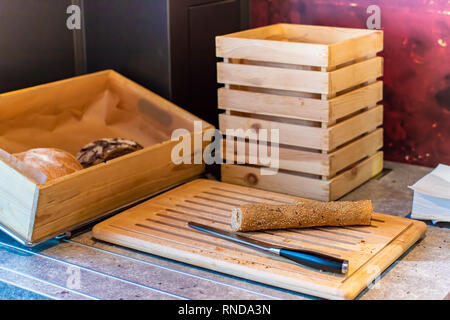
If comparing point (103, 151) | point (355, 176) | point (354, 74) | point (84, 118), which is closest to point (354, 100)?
point (354, 74)

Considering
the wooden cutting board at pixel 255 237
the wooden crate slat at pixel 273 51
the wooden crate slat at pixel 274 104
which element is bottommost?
the wooden cutting board at pixel 255 237

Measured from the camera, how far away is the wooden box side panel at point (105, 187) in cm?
108

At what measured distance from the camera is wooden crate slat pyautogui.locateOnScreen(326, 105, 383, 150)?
1265 mm

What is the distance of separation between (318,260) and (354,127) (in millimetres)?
442

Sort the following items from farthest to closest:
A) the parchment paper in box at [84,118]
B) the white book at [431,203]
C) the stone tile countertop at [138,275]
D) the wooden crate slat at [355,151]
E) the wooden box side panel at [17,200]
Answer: the parchment paper in box at [84,118], the wooden crate slat at [355,151], the white book at [431,203], the wooden box side panel at [17,200], the stone tile countertop at [138,275]

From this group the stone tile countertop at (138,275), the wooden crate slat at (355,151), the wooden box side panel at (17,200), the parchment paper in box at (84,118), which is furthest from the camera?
the parchment paper in box at (84,118)

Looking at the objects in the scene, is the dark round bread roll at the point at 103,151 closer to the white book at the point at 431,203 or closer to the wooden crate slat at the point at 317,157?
the wooden crate slat at the point at 317,157

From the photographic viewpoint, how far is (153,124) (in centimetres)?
149

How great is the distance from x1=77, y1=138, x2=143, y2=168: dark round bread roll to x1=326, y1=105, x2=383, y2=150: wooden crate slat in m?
0.40

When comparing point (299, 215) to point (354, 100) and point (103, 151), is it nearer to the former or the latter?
point (354, 100)

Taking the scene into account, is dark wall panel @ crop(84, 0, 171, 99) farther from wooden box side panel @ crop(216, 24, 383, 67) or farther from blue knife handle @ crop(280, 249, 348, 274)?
blue knife handle @ crop(280, 249, 348, 274)

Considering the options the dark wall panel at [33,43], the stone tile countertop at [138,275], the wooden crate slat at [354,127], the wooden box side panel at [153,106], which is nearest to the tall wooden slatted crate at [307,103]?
the wooden crate slat at [354,127]
